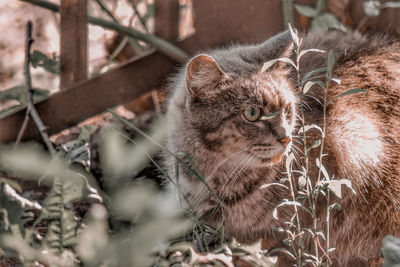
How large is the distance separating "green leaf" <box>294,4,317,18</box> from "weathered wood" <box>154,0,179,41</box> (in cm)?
71

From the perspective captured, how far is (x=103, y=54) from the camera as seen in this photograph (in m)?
3.55

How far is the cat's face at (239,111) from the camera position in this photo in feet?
5.40

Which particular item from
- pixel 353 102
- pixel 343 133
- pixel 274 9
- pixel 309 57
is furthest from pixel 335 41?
pixel 274 9

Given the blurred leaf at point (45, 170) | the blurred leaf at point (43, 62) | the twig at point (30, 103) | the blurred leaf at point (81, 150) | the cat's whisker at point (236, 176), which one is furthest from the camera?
the blurred leaf at point (43, 62)

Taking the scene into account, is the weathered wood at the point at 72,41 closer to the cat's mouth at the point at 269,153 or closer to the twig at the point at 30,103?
the twig at the point at 30,103

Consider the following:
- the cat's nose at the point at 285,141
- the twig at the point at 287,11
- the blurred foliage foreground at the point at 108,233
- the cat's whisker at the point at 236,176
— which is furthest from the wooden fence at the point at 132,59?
the cat's nose at the point at 285,141

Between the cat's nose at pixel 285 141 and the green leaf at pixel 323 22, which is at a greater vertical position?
the green leaf at pixel 323 22

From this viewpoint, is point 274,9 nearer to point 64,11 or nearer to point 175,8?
point 175,8

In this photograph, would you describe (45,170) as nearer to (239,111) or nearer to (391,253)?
(239,111)

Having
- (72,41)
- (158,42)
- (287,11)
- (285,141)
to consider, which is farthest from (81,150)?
(287,11)

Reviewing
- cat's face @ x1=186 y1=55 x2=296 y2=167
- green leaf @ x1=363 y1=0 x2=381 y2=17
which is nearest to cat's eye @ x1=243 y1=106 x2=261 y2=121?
cat's face @ x1=186 y1=55 x2=296 y2=167

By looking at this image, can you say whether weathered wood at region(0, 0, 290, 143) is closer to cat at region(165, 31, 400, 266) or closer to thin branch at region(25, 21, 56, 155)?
thin branch at region(25, 21, 56, 155)

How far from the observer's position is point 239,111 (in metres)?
1.69

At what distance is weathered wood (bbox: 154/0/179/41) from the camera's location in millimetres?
2719
